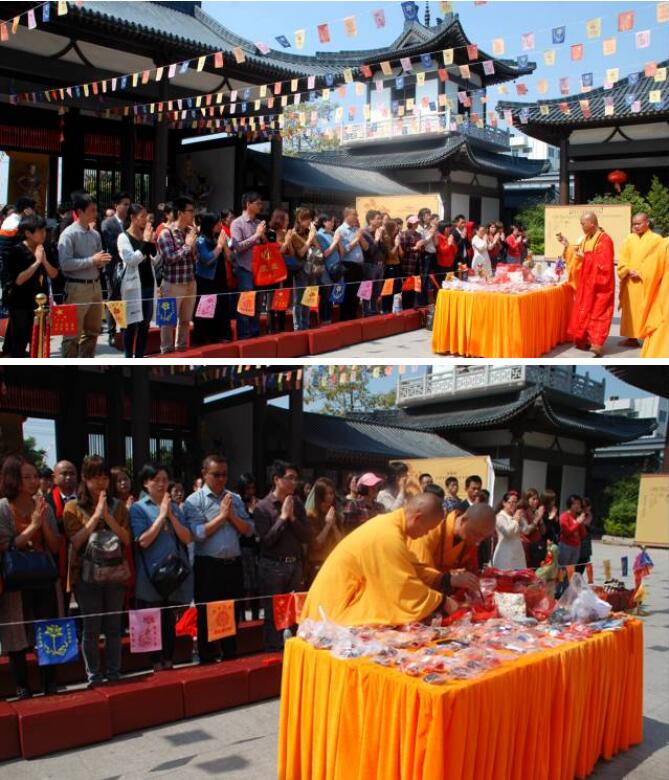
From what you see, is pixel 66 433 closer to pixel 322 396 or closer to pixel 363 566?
pixel 322 396

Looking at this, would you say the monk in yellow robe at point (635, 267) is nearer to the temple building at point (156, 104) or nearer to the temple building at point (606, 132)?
the temple building at point (156, 104)

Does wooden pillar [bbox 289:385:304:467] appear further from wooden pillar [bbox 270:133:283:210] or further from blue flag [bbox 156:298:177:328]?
wooden pillar [bbox 270:133:283:210]

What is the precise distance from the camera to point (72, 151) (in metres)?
13.5

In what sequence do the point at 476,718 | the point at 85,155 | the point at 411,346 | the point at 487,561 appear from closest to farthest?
1. the point at 476,718
2. the point at 487,561
3. the point at 411,346
4. the point at 85,155

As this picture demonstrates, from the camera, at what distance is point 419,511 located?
3.80 m

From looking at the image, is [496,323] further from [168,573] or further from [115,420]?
[115,420]

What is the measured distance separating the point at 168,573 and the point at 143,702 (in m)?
0.76

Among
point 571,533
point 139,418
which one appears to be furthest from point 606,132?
point 139,418

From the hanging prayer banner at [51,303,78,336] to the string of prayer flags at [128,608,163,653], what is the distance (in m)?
2.28

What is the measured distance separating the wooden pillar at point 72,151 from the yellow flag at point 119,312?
7952 millimetres

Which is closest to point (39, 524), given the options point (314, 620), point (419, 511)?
point (314, 620)

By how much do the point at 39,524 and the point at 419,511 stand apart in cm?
203

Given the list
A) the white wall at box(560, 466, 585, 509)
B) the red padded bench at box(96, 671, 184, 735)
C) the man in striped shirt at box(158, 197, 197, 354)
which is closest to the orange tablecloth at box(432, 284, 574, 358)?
the man in striped shirt at box(158, 197, 197, 354)

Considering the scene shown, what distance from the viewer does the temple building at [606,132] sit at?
1961 cm
